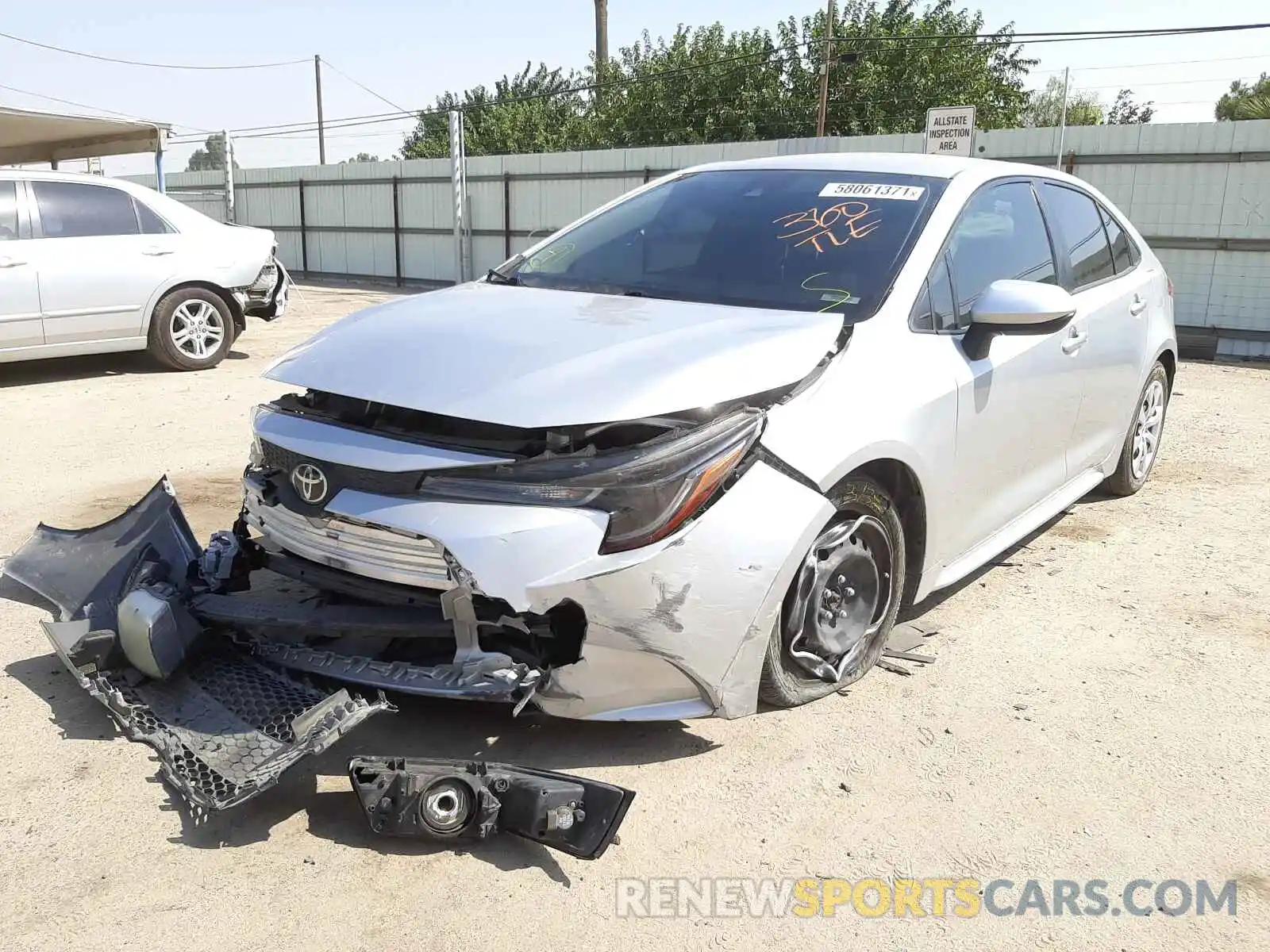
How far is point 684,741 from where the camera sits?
3102 millimetres

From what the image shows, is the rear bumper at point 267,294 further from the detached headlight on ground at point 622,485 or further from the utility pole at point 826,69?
the utility pole at point 826,69

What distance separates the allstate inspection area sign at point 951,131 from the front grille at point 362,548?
887 cm

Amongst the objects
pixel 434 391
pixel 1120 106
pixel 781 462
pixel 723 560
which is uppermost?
pixel 1120 106

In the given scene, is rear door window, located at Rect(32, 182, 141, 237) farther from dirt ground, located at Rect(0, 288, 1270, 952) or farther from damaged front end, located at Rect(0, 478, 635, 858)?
damaged front end, located at Rect(0, 478, 635, 858)

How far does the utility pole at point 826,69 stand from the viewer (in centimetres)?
2555

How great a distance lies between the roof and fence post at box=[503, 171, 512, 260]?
556 inches

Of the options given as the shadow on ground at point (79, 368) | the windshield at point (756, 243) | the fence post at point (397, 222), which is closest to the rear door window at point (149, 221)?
the shadow on ground at point (79, 368)

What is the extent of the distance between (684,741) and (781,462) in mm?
882

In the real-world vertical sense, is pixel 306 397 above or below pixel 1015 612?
above

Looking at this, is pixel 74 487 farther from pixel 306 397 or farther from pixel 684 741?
pixel 684 741

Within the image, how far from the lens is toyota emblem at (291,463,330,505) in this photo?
111 inches

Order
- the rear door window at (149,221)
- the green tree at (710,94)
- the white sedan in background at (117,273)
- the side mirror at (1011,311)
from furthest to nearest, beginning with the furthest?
the green tree at (710,94), the rear door window at (149,221), the white sedan in background at (117,273), the side mirror at (1011,311)

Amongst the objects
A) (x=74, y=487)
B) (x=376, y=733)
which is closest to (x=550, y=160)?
(x=74, y=487)

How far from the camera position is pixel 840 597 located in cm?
319
